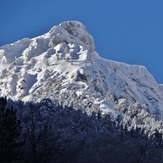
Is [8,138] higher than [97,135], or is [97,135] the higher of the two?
[97,135]

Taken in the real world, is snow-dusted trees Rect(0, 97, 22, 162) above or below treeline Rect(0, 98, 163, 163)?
below

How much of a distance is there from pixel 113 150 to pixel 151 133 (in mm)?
41583

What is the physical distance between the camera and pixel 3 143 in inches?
1594

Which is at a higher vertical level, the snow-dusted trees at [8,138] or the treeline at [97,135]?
the treeline at [97,135]

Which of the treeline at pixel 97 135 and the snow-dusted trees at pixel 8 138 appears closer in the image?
the snow-dusted trees at pixel 8 138

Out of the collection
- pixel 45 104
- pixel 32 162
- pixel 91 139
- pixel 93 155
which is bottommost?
pixel 32 162

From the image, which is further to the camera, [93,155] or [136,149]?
[136,149]

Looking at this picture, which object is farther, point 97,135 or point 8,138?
point 97,135

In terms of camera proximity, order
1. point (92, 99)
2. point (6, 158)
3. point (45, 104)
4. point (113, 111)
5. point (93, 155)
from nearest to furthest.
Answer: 1. point (6, 158)
2. point (93, 155)
3. point (45, 104)
4. point (113, 111)
5. point (92, 99)

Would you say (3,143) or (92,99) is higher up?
(92,99)

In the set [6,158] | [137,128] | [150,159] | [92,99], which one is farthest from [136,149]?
[6,158]

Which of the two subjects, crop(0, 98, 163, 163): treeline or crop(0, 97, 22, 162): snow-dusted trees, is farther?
crop(0, 98, 163, 163): treeline

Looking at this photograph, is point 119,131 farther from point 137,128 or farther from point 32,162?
point 32,162

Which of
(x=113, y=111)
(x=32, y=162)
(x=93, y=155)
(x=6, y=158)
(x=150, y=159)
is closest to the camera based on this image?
(x=32, y=162)
